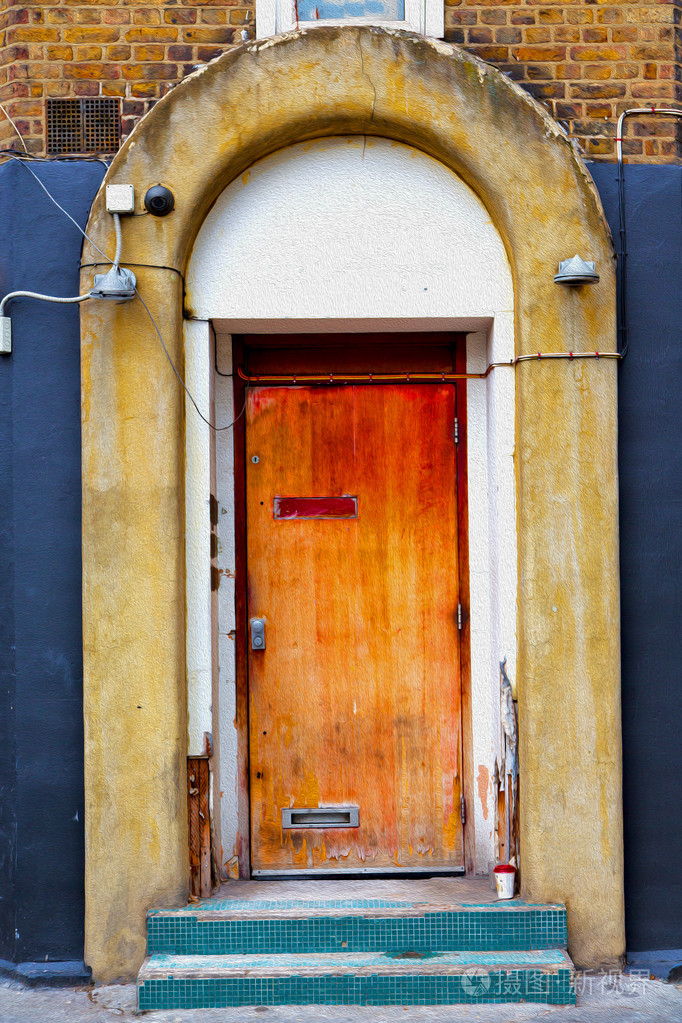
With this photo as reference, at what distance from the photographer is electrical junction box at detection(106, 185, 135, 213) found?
379cm

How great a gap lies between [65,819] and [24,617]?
0.95 m

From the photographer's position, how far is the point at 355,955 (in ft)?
12.1

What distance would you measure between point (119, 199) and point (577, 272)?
2.08 m

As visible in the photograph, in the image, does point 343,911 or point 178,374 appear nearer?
point 343,911

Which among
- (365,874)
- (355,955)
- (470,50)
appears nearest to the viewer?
(355,955)

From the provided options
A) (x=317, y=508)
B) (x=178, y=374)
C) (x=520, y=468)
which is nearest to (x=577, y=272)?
(x=520, y=468)

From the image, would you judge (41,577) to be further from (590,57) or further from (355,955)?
(590,57)

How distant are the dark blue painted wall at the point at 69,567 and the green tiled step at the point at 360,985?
0.58 metres

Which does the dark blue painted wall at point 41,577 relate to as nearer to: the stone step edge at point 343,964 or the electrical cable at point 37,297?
the electrical cable at point 37,297

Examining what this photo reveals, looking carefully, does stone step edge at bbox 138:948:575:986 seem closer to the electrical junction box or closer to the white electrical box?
the white electrical box

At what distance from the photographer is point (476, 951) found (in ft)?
12.2

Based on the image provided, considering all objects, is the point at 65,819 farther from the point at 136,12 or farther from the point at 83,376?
the point at 136,12

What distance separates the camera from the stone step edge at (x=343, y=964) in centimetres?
356

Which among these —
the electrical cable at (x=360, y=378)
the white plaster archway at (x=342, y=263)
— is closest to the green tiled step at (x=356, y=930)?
the white plaster archway at (x=342, y=263)
